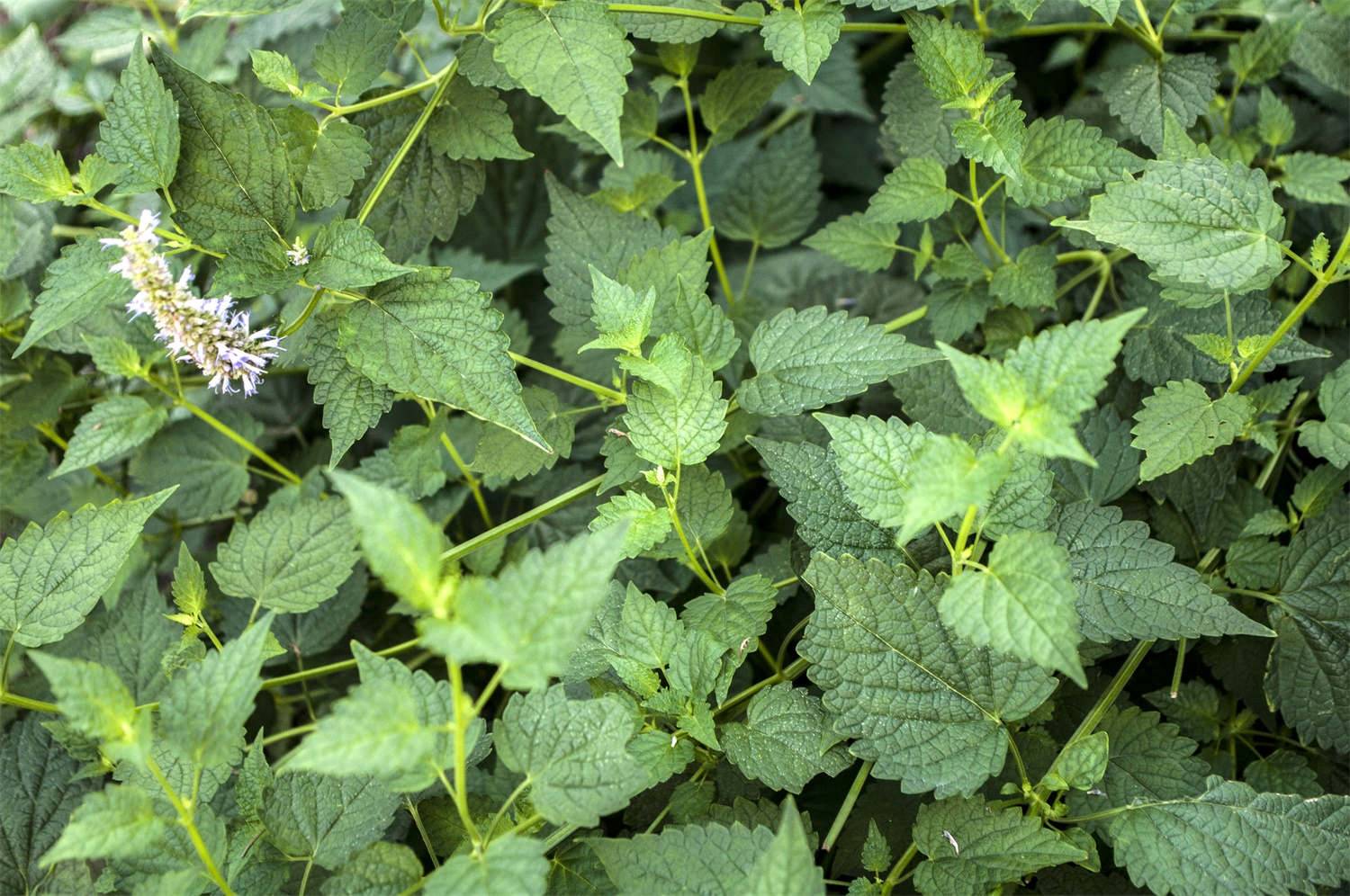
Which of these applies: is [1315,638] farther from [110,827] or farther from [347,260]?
[110,827]

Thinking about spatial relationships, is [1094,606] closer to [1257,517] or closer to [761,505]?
[1257,517]

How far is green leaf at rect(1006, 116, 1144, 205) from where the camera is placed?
1448mm

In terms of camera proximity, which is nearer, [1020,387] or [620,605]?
[1020,387]

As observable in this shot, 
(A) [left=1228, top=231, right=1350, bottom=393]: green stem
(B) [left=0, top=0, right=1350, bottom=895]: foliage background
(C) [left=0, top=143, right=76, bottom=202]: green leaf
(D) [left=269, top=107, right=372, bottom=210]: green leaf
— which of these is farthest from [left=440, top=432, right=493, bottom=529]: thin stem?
(A) [left=1228, top=231, right=1350, bottom=393]: green stem

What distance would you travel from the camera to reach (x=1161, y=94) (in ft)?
5.25

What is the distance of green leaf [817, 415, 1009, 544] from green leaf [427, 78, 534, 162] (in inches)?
25.9

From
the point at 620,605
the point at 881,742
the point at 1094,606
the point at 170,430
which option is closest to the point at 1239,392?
the point at 1094,606

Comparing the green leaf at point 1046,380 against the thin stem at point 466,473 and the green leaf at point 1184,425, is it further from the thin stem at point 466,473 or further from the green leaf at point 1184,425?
the thin stem at point 466,473

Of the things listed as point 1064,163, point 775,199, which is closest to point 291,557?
point 775,199

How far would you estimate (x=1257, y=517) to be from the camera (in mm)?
1496

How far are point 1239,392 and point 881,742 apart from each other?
2.55 feet

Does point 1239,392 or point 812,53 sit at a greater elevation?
point 812,53

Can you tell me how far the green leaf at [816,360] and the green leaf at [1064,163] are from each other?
295 mm

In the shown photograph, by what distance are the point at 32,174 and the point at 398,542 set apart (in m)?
0.87
